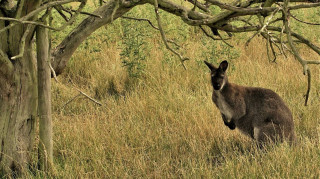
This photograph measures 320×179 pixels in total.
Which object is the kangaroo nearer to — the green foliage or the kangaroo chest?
the kangaroo chest

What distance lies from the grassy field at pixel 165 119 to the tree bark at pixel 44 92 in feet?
1.10

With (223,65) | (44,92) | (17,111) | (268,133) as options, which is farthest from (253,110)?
(17,111)

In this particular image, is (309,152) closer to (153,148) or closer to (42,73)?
(153,148)

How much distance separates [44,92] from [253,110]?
8.65ft

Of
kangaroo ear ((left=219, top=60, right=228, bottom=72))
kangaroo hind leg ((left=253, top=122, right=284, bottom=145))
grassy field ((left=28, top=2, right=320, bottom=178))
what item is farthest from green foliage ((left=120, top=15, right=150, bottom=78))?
kangaroo hind leg ((left=253, top=122, right=284, bottom=145))

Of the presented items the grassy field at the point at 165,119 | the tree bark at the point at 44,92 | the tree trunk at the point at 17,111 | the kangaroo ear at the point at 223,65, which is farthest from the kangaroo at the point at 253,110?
the tree trunk at the point at 17,111

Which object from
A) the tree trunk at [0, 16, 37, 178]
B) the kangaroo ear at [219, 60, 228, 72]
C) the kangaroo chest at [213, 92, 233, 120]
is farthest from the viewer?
the kangaroo chest at [213, 92, 233, 120]

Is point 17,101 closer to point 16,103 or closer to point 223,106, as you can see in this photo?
point 16,103

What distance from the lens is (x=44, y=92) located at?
4254 millimetres

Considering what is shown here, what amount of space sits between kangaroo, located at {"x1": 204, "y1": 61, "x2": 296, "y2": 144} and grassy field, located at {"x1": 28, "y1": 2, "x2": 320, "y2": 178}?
243 millimetres

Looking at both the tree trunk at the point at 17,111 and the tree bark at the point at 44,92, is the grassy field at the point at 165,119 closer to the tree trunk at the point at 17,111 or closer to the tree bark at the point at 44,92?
the tree bark at the point at 44,92

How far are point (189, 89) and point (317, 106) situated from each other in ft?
7.21

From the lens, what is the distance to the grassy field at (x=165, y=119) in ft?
15.1

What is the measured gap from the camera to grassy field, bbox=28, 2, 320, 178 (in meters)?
4.61
